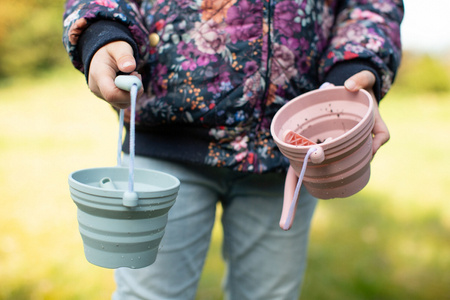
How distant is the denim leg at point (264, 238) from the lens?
3.82 ft

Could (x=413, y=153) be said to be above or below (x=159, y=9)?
below

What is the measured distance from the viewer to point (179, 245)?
107cm

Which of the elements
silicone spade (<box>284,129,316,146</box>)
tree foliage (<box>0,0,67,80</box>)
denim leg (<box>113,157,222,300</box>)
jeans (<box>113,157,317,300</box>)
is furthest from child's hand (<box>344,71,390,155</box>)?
tree foliage (<box>0,0,67,80</box>)

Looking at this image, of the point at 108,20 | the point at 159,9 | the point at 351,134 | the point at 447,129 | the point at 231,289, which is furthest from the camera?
the point at 447,129

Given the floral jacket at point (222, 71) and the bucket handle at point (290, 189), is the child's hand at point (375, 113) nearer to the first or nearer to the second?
the floral jacket at point (222, 71)

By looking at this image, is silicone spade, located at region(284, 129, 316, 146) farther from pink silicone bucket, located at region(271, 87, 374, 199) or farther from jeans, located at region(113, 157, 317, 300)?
jeans, located at region(113, 157, 317, 300)

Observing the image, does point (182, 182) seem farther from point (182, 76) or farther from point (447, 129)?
point (447, 129)

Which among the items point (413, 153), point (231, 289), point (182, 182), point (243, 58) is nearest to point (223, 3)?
point (243, 58)

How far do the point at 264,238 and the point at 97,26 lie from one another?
62 cm

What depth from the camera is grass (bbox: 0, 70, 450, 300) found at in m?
2.08

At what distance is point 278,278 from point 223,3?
2.18 feet

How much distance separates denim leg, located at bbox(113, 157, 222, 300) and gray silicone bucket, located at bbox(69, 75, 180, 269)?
0.19 meters

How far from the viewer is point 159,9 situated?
3.42ft

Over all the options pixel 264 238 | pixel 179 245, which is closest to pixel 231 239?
pixel 264 238
